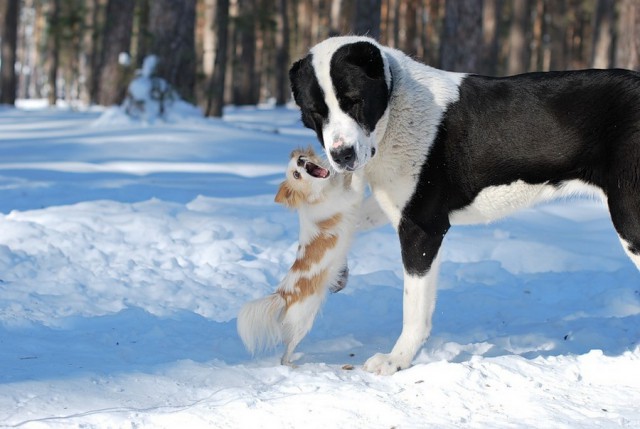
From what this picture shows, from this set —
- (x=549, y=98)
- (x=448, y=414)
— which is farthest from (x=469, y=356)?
(x=549, y=98)

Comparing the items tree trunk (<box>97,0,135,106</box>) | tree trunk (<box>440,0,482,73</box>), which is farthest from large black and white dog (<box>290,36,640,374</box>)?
tree trunk (<box>97,0,135,106</box>)

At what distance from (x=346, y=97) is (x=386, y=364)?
1.32 m

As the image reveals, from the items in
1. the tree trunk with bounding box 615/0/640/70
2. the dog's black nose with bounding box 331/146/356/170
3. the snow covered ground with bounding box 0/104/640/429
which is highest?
the tree trunk with bounding box 615/0/640/70

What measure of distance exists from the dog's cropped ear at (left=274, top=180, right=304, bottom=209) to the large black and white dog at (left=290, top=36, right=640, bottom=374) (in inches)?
18.1

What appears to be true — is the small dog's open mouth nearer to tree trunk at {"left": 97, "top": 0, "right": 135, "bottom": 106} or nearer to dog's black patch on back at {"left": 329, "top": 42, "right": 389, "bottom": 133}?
dog's black patch on back at {"left": 329, "top": 42, "right": 389, "bottom": 133}

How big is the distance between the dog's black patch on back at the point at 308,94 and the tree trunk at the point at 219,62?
1176 cm

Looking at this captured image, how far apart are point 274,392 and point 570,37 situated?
47.0 m

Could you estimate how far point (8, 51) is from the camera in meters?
23.7

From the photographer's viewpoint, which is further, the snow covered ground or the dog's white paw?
the dog's white paw

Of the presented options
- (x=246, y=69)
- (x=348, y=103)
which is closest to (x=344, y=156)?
(x=348, y=103)

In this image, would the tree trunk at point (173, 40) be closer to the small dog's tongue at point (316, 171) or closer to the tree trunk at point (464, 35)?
the tree trunk at point (464, 35)

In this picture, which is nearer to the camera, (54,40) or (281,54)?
(281,54)

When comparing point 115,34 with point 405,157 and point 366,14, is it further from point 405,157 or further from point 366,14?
point 405,157

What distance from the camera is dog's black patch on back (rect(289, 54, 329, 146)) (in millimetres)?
3768
